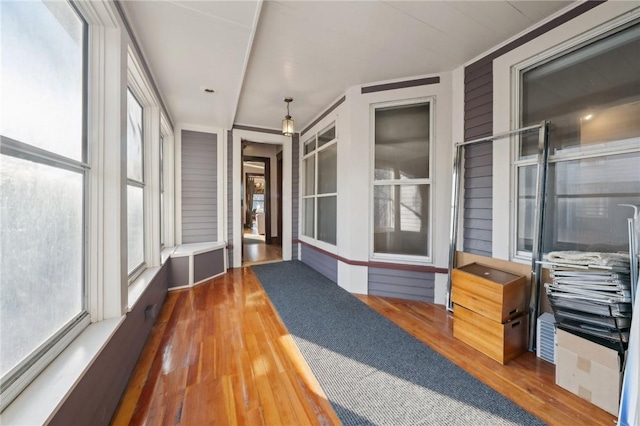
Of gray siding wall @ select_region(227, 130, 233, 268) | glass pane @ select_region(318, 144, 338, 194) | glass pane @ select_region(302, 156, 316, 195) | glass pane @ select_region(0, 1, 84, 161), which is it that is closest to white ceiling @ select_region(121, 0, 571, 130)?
glass pane @ select_region(0, 1, 84, 161)

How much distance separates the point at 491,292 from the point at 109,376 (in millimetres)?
2563

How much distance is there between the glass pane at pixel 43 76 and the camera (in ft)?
2.87

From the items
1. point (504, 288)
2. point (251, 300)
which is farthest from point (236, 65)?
point (504, 288)

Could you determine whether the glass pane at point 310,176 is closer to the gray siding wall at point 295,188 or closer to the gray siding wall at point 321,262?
the gray siding wall at point 295,188

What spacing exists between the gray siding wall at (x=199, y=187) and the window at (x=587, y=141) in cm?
426

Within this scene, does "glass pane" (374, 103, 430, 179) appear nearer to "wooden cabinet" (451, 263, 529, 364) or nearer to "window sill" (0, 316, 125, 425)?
"wooden cabinet" (451, 263, 529, 364)

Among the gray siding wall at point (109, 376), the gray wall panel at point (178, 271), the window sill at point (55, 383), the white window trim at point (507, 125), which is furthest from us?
the gray wall panel at point (178, 271)

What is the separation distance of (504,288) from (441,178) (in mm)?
1410

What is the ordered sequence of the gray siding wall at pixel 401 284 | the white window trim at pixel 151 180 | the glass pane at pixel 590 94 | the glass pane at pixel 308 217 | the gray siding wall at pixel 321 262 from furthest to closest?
the glass pane at pixel 308 217, the gray siding wall at pixel 321 262, the gray siding wall at pixel 401 284, the white window trim at pixel 151 180, the glass pane at pixel 590 94

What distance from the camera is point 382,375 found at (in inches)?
66.4

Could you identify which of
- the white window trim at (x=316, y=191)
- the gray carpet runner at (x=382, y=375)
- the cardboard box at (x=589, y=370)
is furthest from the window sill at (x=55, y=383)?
the white window trim at (x=316, y=191)

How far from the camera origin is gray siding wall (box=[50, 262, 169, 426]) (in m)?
1.00

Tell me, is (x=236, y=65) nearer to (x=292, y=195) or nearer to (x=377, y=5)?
(x=377, y=5)

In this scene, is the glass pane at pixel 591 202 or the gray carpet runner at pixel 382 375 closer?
the gray carpet runner at pixel 382 375
